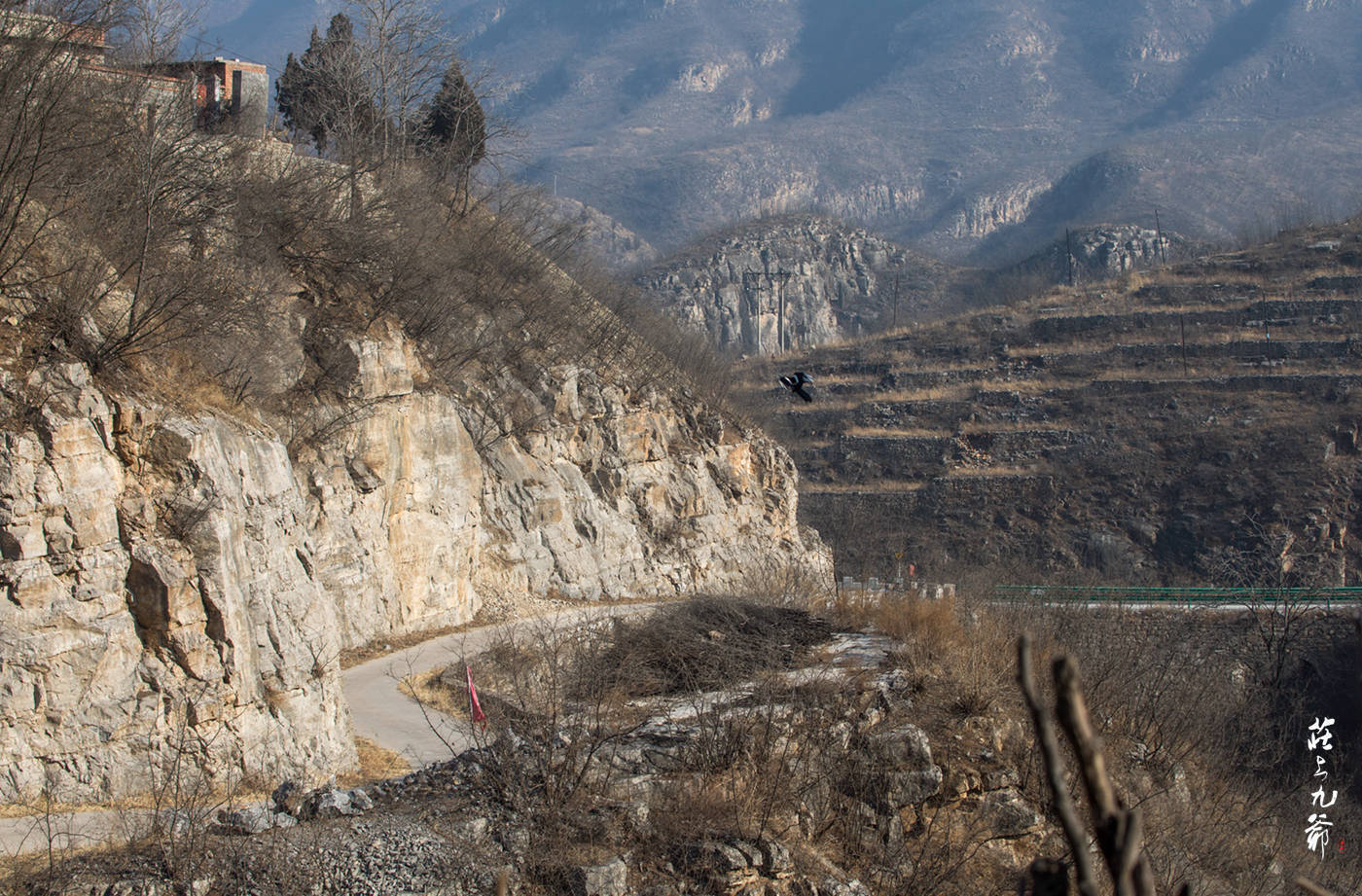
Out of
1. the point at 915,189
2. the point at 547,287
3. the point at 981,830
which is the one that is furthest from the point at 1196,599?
the point at 915,189

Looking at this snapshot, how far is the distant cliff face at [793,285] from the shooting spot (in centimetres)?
10181

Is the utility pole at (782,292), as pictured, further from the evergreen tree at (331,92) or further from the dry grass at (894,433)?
the evergreen tree at (331,92)

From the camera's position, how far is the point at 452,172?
30438 mm

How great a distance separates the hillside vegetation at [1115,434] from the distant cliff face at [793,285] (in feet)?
103

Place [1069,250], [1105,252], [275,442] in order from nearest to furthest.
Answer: [275,442] → [1105,252] → [1069,250]

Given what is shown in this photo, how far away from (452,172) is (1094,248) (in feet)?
279

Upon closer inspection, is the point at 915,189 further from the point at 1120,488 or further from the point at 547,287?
the point at 547,287

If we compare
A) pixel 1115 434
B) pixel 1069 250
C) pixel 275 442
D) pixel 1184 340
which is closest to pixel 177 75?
pixel 275 442

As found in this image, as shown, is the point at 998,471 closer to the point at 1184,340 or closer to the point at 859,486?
the point at 859,486

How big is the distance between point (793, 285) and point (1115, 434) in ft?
179

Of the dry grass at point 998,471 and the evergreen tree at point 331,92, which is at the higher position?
the evergreen tree at point 331,92

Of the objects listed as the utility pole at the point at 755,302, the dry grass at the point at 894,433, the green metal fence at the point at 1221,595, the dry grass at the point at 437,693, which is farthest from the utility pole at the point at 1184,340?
the dry grass at the point at 437,693

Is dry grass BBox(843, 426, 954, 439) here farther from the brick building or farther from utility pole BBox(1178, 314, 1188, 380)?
the brick building

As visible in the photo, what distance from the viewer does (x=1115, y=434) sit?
185 feet
